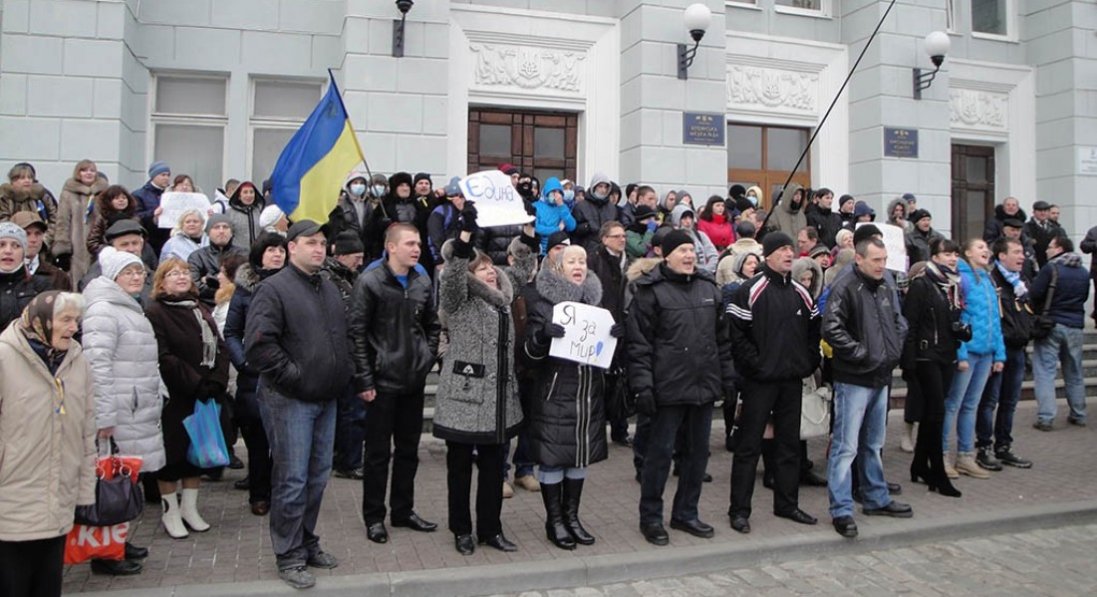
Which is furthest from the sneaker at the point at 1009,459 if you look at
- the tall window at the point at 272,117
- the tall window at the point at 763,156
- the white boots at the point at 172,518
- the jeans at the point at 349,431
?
the tall window at the point at 272,117

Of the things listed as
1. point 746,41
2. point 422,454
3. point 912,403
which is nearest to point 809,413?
point 912,403

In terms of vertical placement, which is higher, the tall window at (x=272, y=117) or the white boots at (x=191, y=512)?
the tall window at (x=272, y=117)

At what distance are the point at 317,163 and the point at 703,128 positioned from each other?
7.58m

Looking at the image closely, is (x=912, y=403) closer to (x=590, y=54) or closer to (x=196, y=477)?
(x=196, y=477)

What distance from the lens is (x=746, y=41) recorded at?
15.6m

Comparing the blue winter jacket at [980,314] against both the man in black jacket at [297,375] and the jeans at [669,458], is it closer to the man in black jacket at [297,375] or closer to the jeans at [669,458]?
the jeans at [669,458]

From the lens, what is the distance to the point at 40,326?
421 centimetres

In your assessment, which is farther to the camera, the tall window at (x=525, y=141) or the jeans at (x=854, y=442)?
the tall window at (x=525, y=141)

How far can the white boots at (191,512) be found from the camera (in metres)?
6.08

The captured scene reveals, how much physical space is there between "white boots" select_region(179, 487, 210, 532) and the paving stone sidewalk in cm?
7

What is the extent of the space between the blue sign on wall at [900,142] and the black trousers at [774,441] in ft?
33.3

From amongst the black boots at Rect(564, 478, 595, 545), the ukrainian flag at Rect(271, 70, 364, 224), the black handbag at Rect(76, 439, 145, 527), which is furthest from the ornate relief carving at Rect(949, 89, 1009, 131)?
the black handbag at Rect(76, 439, 145, 527)

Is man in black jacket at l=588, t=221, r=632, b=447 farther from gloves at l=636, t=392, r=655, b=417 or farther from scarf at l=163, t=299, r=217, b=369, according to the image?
scarf at l=163, t=299, r=217, b=369

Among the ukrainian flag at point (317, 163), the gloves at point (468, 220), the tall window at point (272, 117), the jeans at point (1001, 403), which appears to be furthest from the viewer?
the tall window at point (272, 117)
